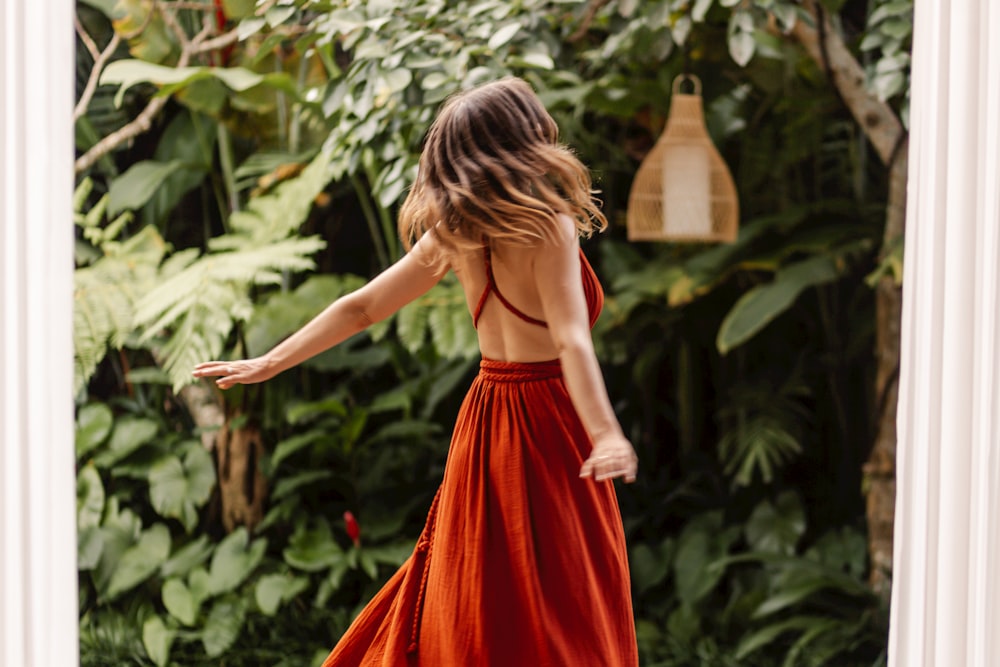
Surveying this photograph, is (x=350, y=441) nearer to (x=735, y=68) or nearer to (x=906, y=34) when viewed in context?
(x=735, y=68)

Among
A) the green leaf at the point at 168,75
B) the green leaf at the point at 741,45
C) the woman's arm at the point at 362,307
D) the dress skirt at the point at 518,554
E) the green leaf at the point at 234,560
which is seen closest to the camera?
the dress skirt at the point at 518,554

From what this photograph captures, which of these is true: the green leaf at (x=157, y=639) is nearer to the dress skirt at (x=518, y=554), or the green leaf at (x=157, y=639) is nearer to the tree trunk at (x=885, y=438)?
the dress skirt at (x=518, y=554)

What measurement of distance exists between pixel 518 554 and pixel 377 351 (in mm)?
1529

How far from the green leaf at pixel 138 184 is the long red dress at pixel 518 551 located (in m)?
1.65

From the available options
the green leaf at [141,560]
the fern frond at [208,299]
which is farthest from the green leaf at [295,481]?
the fern frond at [208,299]

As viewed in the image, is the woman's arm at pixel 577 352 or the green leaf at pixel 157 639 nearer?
the woman's arm at pixel 577 352

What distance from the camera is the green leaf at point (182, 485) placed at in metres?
2.91

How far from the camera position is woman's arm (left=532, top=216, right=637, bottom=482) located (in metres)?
1.47

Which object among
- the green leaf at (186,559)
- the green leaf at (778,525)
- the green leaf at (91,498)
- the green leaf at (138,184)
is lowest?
the green leaf at (186,559)

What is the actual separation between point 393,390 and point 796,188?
4.73ft

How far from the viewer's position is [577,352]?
1513mm

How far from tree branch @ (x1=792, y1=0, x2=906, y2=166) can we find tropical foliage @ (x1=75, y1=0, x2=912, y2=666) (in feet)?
0.32

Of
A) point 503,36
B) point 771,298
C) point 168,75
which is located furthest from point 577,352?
point 168,75

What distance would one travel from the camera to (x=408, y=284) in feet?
5.72
